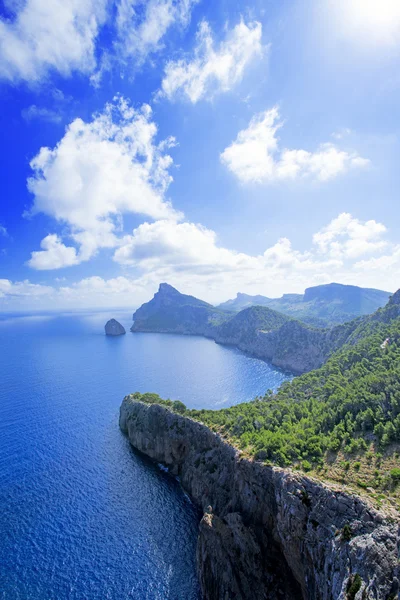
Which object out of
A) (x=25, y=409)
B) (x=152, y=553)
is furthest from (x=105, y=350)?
(x=152, y=553)

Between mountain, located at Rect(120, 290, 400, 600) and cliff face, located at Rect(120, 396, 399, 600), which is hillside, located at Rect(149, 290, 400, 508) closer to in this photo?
mountain, located at Rect(120, 290, 400, 600)

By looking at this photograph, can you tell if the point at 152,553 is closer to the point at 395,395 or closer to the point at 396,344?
the point at 395,395

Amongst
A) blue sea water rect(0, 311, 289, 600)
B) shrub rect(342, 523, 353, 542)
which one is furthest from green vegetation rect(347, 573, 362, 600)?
blue sea water rect(0, 311, 289, 600)

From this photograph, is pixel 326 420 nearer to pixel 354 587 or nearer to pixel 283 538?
pixel 283 538

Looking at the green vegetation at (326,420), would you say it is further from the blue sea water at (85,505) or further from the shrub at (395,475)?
the blue sea water at (85,505)

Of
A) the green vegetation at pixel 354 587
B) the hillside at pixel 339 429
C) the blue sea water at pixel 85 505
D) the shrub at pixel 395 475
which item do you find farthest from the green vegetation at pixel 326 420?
the blue sea water at pixel 85 505

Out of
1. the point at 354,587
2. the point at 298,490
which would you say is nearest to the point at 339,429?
the point at 298,490
